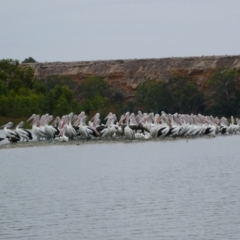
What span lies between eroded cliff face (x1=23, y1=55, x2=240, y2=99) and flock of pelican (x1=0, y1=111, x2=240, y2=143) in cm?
5008

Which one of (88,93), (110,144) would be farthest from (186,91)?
(110,144)

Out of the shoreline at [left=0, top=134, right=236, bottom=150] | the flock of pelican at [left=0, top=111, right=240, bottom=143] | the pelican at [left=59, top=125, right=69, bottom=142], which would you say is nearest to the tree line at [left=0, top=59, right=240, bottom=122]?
the flock of pelican at [left=0, top=111, right=240, bottom=143]

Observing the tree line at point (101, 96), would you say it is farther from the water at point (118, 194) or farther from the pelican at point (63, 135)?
the water at point (118, 194)

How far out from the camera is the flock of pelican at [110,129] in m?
30.6

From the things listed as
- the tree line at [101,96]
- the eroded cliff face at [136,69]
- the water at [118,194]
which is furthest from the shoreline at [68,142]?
the eroded cliff face at [136,69]

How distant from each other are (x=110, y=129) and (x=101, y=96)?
40.8 meters

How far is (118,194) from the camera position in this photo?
16.7 m

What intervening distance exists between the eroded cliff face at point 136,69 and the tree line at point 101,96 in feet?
14.5

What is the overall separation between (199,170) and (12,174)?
13.5ft

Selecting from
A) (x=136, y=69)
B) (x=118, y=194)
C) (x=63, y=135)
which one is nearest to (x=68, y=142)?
(x=63, y=135)

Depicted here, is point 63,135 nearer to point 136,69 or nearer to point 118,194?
point 118,194

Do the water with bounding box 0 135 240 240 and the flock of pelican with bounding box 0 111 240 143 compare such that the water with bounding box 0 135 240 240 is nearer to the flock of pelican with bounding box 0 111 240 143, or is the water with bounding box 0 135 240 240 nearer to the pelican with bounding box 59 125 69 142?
the pelican with bounding box 59 125 69 142

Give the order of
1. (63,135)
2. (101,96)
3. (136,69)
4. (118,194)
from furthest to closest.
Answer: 1. (136,69)
2. (101,96)
3. (63,135)
4. (118,194)

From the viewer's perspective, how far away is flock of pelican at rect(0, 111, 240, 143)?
100 ft
